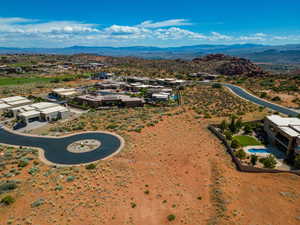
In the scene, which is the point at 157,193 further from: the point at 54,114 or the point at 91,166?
the point at 54,114

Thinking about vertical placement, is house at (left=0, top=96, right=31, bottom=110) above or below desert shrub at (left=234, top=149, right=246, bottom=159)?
above

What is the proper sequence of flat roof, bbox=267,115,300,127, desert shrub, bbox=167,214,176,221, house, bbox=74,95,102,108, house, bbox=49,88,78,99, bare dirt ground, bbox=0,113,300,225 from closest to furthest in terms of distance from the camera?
desert shrub, bbox=167,214,176,221
bare dirt ground, bbox=0,113,300,225
flat roof, bbox=267,115,300,127
house, bbox=74,95,102,108
house, bbox=49,88,78,99

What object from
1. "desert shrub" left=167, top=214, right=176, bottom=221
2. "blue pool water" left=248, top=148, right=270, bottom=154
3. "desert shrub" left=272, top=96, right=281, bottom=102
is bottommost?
"desert shrub" left=167, top=214, right=176, bottom=221

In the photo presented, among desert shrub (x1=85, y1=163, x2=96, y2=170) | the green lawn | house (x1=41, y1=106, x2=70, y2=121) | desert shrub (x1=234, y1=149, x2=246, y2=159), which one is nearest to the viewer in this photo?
desert shrub (x1=85, y1=163, x2=96, y2=170)

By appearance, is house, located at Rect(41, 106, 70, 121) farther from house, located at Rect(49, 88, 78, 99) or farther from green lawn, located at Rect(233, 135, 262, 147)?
green lawn, located at Rect(233, 135, 262, 147)

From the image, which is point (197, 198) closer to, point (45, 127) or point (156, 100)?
point (45, 127)

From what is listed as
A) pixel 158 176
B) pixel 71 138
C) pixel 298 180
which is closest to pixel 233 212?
pixel 158 176

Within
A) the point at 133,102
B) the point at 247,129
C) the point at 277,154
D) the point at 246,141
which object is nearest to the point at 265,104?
the point at 247,129

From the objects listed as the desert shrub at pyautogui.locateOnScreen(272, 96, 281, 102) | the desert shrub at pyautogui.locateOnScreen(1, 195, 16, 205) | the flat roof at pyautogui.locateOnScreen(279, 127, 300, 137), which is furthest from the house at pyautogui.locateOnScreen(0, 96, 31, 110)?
the desert shrub at pyautogui.locateOnScreen(272, 96, 281, 102)
